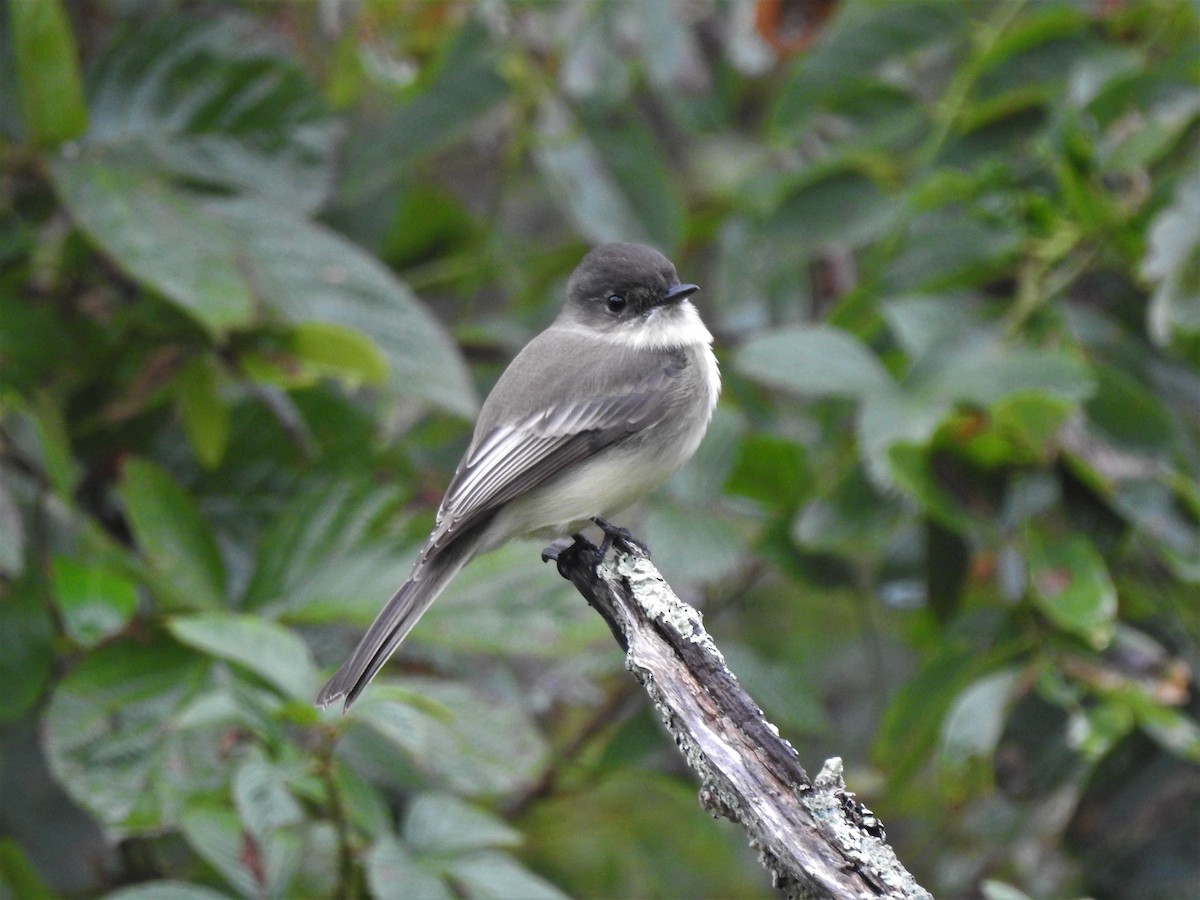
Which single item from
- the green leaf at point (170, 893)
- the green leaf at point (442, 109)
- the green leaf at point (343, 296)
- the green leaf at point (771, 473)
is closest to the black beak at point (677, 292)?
the green leaf at point (771, 473)

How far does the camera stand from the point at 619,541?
3.07 metres

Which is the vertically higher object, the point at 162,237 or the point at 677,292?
the point at 162,237

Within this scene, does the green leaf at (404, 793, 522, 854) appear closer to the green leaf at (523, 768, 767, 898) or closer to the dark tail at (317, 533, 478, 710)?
the dark tail at (317, 533, 478, 710)

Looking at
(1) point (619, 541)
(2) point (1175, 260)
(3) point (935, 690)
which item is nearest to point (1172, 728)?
(3) point (935, 690)

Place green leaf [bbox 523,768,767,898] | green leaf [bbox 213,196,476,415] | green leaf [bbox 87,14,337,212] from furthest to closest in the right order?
green leaf [bbox 523,768,767,898], green leaf [bbox 87,14,337,212], green leaf [bbox 213,196,476,415]

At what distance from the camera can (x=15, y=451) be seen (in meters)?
3.53

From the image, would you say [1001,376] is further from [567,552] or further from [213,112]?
[213,112]

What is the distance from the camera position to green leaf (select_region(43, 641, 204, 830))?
9.88 feet

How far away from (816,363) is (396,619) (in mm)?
1204

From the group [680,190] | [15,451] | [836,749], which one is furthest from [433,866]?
[680,190]

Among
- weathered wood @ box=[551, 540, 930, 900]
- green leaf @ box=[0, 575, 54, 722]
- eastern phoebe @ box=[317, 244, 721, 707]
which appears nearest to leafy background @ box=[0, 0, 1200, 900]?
green leaf @ box=[0, 575, 54, 722]

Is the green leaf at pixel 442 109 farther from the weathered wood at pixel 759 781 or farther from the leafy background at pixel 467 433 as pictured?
the weathered wood at pixel 759 781

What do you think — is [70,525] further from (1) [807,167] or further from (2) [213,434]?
(1) [807,167]

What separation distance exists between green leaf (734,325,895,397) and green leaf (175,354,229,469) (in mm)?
1338
